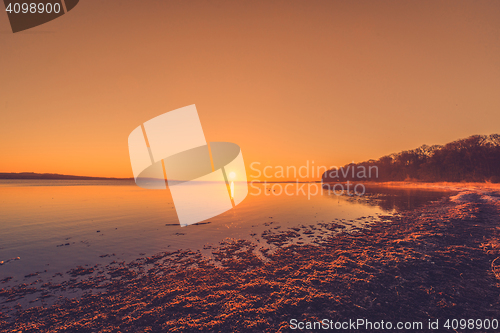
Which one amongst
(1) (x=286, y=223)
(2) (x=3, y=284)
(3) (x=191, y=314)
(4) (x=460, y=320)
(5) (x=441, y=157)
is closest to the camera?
(4) (x=460, y=320)

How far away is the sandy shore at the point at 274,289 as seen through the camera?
6891mm

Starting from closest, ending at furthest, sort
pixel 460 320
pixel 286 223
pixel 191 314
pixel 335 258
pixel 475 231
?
1. pixel 460 320
2. pixel 191 314
3. pixel 335 258
4. pixel 475 231
5. pixel 286 223

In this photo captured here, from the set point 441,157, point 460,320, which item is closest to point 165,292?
point 460,320

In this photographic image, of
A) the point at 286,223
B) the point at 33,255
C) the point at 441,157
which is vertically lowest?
the point at 286,223

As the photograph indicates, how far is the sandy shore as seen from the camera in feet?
22.6

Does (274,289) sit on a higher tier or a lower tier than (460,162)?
lower

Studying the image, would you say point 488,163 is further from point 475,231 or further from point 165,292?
point 165,292

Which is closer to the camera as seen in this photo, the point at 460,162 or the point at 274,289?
the point at 274,289

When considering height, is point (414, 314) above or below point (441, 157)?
below

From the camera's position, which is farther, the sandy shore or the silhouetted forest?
the silhouetted forest

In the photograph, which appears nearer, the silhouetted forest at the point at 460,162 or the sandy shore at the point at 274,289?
the sandy shore at the point at 274,289

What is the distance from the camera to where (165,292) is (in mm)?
8953

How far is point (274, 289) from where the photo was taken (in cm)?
880

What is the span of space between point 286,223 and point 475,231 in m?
16.2
